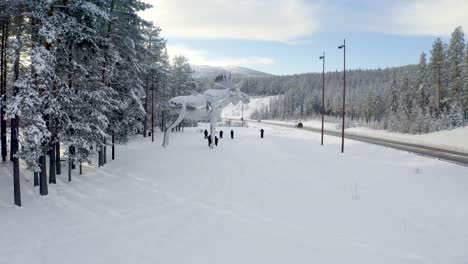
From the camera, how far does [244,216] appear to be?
837 centimetres

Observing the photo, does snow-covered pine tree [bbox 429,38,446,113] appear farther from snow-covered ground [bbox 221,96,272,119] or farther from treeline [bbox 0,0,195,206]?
snow-covered ground [bbox 221,96,272,119]

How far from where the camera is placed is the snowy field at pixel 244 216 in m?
6.23

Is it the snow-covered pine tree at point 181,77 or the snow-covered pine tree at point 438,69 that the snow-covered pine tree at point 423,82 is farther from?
the snow-covered pine tree at point 181,77

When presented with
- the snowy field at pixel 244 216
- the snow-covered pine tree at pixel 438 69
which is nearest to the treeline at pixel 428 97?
the snow-covered pine tree at pixel 438 69

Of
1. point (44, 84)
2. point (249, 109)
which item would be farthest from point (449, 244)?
point (249, 109)

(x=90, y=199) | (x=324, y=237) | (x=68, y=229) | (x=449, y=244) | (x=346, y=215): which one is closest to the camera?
(x=449, y=244)

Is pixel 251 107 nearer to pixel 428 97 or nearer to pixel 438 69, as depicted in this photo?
pixel 428 97

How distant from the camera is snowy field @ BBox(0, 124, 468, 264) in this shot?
6.23m

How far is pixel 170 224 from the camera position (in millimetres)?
7805

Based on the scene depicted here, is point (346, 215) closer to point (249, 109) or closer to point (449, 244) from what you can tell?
point (449, 244)

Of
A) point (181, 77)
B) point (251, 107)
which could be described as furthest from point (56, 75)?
point (251, 107)

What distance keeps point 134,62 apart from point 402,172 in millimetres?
15432

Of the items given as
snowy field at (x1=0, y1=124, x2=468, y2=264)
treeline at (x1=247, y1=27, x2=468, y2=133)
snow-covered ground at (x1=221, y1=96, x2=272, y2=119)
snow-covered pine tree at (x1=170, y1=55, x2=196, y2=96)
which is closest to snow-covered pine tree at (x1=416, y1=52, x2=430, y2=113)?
treeline at (x1=247, y1=27, x2=468, y2=133)

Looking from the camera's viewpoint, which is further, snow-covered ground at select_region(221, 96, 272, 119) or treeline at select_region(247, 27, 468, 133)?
snow-covered ground at select_region(221, 96, 272, 119)
